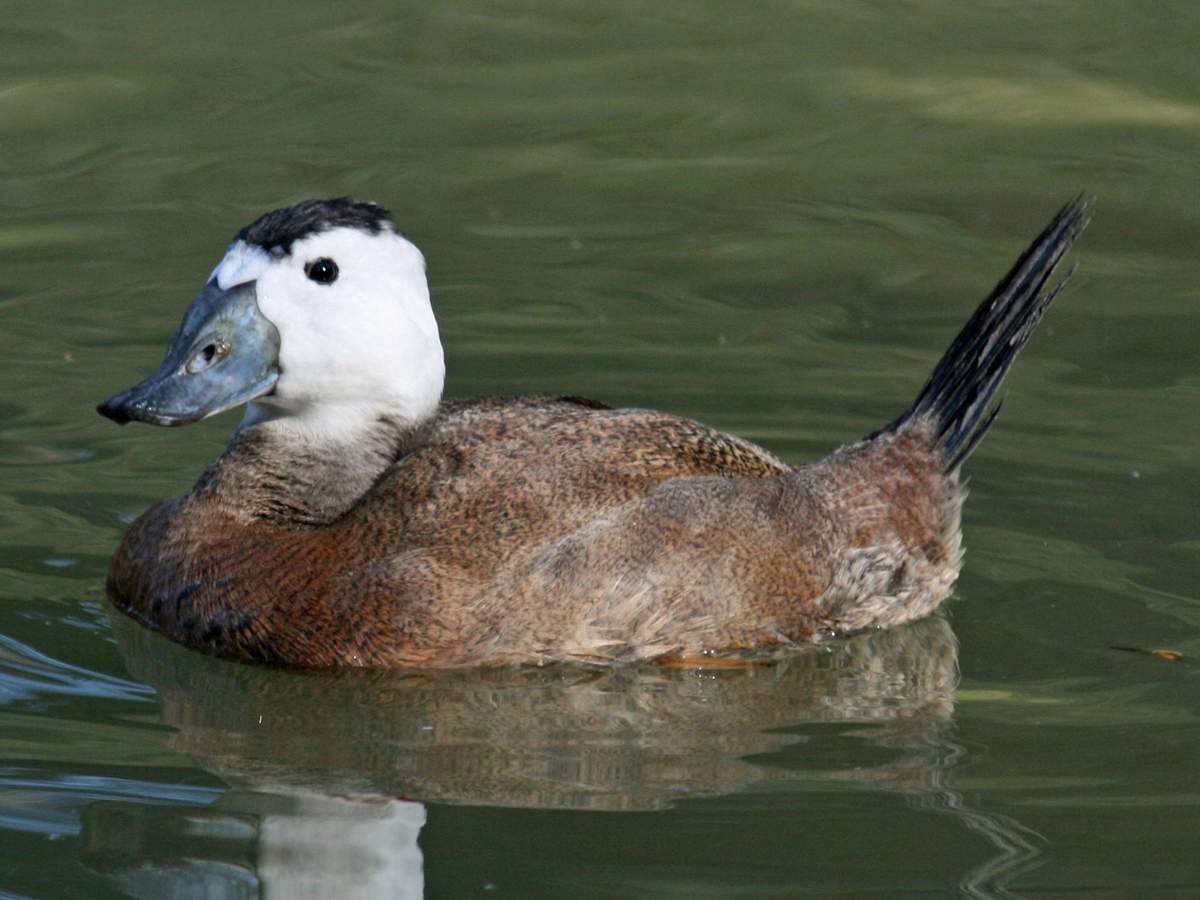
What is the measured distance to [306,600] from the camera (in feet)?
18.6

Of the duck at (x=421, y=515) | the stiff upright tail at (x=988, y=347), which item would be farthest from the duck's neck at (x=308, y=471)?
the stiff upright tail at (x=988, y=347)

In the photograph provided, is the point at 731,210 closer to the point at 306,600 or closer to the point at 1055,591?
the point at 1055,591

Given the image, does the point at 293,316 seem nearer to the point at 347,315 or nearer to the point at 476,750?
the point at 347,315

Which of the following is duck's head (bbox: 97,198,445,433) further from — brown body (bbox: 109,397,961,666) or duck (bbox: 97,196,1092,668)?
brown body (bbox: 109,397,961,666)

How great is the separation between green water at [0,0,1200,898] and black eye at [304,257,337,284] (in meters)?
1.02

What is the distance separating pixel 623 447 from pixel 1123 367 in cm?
Answer: 290

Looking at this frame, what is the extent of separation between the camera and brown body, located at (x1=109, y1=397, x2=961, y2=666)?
5594mm

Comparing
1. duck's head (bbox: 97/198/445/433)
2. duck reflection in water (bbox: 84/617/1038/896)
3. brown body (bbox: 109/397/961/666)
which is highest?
duck's head (bbox: 97/198/445/433)

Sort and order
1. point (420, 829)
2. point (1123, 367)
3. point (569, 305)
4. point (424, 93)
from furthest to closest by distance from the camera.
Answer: point (424, 93)
point (569, 305)
point (1123, 367)
point (420, 829)

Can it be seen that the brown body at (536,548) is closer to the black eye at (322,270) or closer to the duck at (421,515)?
the duck at (421,515)

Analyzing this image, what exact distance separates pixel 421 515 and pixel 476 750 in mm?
750

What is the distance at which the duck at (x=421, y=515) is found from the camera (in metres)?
5.61

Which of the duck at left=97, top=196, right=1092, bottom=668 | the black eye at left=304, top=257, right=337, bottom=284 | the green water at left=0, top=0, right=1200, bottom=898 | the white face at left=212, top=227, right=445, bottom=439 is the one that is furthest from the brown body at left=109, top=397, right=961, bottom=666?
the black eye at left=304, top=257, right=337, bottom=284

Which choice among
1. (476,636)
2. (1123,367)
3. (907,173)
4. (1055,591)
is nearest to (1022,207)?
(907,173)
